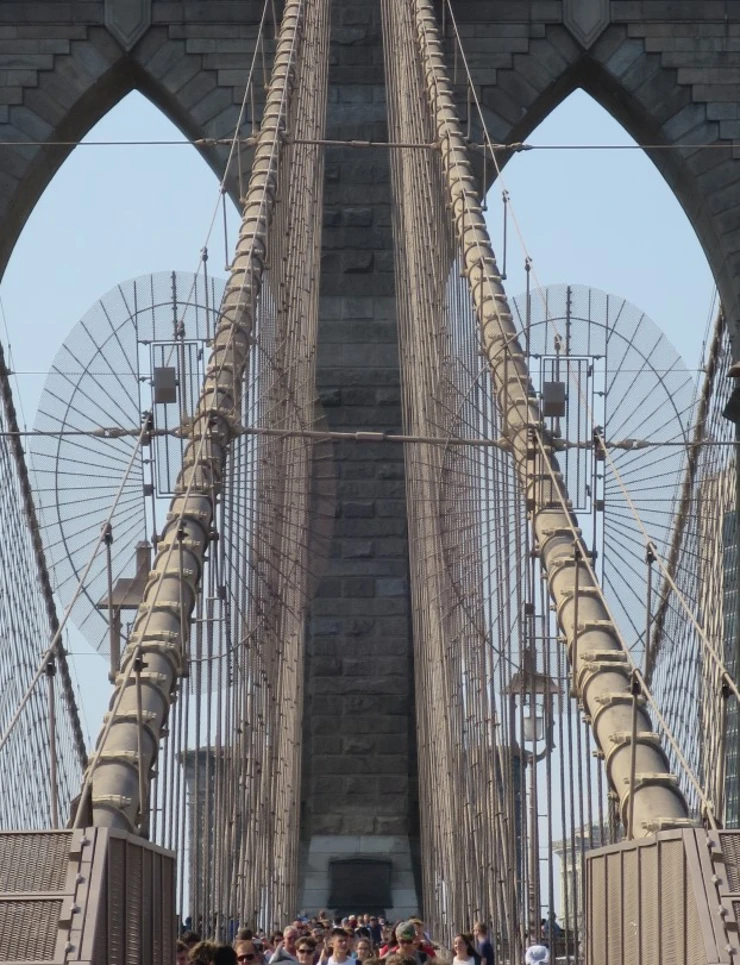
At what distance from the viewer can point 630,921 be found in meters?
7.98

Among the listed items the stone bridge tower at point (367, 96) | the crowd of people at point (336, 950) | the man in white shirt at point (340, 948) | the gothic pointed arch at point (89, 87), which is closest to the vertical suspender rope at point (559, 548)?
the crowd of people at point (336, 950)

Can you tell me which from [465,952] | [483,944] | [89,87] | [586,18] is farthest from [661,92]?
[465,952]

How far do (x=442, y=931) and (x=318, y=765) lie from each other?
6.20 m

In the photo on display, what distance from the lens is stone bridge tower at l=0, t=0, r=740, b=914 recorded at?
80.9 feet

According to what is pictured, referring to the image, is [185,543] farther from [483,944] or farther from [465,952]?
[483,944]

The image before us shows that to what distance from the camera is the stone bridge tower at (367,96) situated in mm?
24656

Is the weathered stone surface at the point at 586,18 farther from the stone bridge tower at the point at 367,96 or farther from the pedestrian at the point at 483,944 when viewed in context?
the pedestrian at the point at 483,944

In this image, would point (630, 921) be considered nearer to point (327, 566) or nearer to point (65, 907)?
point (65, 907)

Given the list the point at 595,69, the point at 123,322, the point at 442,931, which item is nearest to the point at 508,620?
the point at 442,931

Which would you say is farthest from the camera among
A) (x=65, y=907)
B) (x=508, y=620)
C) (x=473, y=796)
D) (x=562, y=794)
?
(x=473, y=796)

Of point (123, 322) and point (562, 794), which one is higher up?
point (123, 322)

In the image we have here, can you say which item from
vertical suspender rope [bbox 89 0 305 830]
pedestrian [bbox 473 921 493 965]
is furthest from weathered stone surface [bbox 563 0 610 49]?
pedestrian [bbox 473 921 493 965]

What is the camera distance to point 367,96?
25859mm

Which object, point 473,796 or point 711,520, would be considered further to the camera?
point 711,520
